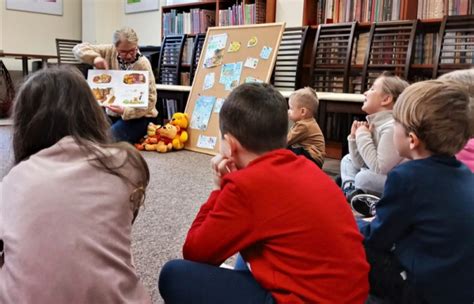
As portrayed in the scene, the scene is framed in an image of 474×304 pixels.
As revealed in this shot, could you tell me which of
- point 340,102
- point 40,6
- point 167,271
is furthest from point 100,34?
point 167,271

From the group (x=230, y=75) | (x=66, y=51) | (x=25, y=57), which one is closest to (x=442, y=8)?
(x=230, y=75)

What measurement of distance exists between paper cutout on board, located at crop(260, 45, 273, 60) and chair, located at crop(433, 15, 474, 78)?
114 cm

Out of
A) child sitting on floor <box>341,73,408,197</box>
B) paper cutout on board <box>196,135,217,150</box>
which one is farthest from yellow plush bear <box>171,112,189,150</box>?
child sitting on floor <box>341,73,408,197</box>

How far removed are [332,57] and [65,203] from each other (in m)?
2.95

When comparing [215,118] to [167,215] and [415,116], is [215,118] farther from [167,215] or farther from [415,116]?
[415,116]

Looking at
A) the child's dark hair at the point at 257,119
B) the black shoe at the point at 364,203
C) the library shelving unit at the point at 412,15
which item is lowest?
the black shoe at the point at 364,203

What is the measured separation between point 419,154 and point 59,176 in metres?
0.80

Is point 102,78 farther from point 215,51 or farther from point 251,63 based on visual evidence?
point 251,63

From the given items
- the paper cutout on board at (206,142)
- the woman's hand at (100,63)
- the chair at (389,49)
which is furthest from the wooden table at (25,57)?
the chair at (389,49)

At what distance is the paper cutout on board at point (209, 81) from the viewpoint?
3584mm

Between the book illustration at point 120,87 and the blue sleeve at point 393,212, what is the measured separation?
8.23 ft

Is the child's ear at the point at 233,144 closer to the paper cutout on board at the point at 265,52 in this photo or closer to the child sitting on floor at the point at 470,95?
the child sitting on floor at the point at 470,95

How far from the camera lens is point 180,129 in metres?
3.60

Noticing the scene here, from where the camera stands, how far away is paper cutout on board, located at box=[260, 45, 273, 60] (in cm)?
331
